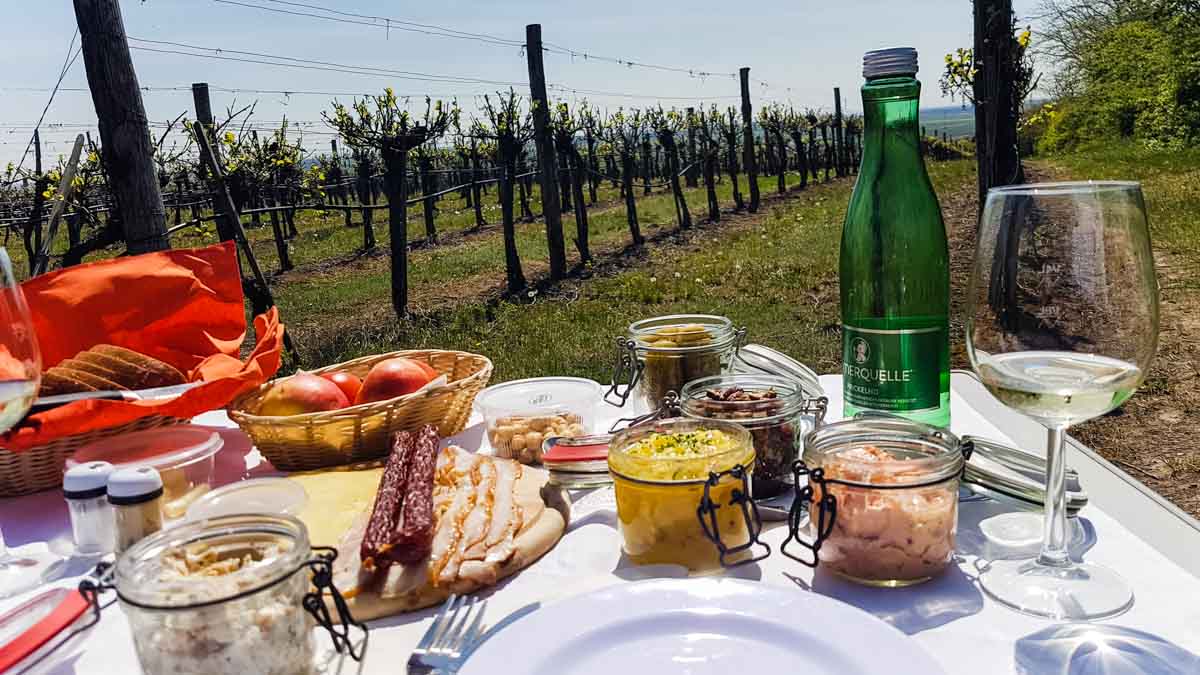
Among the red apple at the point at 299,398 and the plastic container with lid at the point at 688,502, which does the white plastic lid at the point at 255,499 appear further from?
the plastic container with lid at the point at 688,502

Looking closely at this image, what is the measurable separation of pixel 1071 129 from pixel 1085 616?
40.0m

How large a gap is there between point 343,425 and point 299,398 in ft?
0.59

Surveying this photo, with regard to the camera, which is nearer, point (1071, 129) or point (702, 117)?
point (702, 117)

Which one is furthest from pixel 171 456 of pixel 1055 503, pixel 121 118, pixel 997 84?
pixel 997 84

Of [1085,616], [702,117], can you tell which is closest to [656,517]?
[1085,616]

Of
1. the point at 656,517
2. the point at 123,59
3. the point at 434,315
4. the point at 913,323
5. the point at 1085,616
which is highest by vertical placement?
the point at 123,59

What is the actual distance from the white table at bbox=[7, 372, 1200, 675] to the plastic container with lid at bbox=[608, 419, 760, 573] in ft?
0.12

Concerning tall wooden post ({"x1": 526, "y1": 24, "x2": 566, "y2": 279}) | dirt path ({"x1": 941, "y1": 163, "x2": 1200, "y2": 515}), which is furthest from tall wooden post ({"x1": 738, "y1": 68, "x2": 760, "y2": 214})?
dirt path ({"x1": 941, "y1": 163, "x2": 1200, "y2": 515})

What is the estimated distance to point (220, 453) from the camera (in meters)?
1.96

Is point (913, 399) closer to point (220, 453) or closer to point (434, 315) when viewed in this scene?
point (220, 453)

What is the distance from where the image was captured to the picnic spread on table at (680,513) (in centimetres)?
96

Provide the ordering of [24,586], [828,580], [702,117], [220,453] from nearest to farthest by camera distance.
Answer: [828,580]
[24,586]
[220,453]
[702,117]

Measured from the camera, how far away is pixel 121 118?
5469mm

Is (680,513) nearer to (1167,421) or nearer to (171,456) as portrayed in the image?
(171,456)
